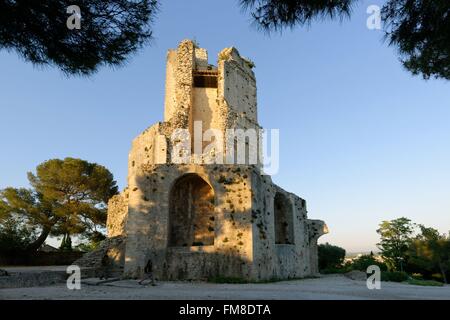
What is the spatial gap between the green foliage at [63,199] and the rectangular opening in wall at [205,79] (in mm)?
11746

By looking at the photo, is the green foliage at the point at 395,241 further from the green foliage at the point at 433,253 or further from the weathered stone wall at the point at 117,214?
the weathered stone wall at the point at 117,214

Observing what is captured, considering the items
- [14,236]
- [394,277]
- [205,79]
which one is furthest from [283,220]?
[14,236]

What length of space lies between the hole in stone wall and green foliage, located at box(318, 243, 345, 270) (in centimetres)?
1246

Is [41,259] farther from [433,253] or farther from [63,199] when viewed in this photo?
[433,253]

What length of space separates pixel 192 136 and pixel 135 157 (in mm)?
4735

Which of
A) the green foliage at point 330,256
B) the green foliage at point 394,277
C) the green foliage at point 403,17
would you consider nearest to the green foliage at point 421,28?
the green foliage at point 403,17

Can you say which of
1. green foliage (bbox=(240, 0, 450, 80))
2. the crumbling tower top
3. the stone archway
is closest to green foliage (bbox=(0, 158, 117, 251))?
the crumbling tower top

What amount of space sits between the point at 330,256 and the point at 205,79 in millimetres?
17826

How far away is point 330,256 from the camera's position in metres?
30.7

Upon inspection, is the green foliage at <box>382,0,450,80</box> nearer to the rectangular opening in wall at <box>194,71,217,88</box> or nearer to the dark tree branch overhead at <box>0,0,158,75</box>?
the dark tree branch overhead at <box>0,0,158,75</box>
